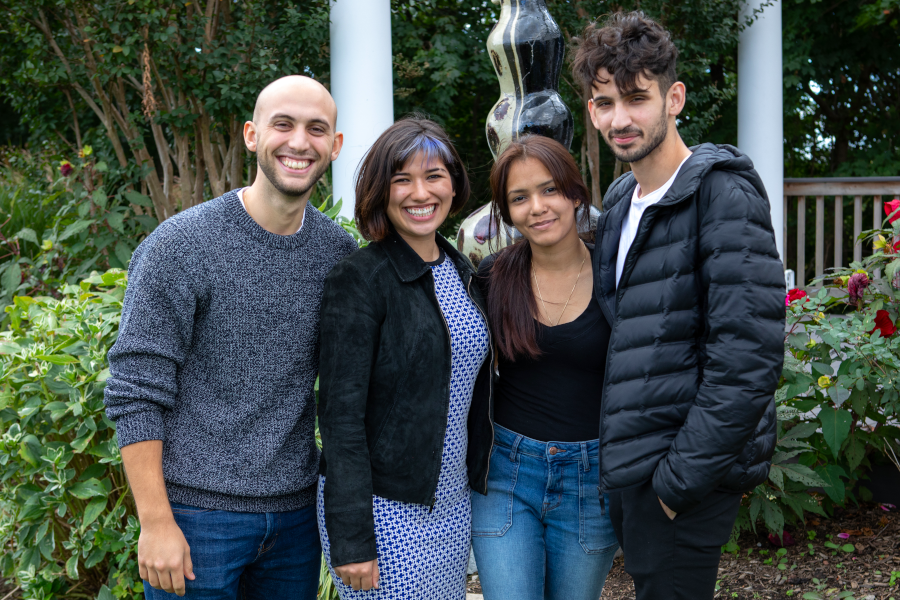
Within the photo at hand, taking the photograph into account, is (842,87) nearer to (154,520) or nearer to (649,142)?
(649,142)

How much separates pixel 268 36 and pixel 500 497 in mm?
4863

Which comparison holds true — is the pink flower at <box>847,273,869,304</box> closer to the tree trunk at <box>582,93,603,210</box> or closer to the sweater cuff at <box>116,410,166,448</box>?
the sweater cuff at <box>116,410,166,448</box>

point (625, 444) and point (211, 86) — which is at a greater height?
point (211, 86)

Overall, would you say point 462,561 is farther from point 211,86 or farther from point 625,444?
point 211,86

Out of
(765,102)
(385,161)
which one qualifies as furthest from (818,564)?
(765,102)

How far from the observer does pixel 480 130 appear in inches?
398

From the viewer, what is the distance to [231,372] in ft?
6.11

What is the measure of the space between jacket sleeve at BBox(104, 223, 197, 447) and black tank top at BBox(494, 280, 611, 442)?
36.7 inches

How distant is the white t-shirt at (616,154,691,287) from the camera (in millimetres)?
1946

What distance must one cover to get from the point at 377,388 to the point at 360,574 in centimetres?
45

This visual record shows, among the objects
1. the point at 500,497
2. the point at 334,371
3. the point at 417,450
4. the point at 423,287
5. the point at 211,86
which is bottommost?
the point at 500,497

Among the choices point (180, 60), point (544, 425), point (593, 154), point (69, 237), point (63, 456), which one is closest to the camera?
point (544, 425)

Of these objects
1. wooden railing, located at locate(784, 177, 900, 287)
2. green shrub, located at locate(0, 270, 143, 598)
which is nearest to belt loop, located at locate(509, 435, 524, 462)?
green shrub, located at locate(0, 270, 143, 598)

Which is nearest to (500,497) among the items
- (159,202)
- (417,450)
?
(417,450)
